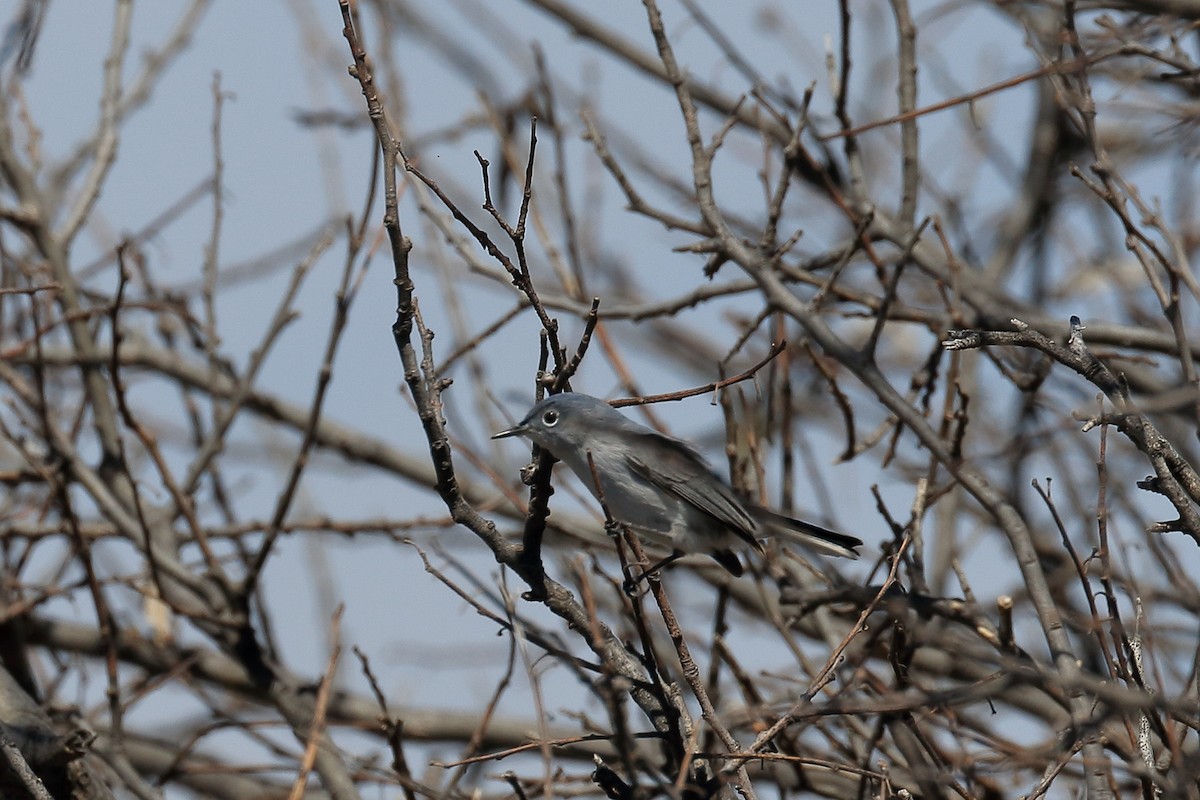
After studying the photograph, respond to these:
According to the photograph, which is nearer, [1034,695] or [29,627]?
[1034,695]

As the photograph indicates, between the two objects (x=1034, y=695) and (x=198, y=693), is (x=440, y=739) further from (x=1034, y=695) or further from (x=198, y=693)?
(x=1034, y=695)

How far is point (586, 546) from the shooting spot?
13.9 feet

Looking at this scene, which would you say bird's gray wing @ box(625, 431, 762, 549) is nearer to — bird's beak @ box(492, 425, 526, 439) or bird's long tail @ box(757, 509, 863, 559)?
bird's long tail @ box(757, 509, 863, 559)

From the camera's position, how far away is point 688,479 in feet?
11.7

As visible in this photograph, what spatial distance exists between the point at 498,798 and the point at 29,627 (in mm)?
2122

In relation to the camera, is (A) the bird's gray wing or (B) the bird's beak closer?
(B) the bird's beak

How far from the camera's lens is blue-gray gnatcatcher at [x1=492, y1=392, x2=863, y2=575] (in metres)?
3.47

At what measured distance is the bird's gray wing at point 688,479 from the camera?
11.5 feet

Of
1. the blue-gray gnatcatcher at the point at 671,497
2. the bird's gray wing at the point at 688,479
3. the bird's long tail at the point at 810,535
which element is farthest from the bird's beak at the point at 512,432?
the bird's long tail at the point at 810,535

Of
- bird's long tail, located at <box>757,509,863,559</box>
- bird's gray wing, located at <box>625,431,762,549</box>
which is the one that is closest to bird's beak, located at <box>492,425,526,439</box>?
bird's gray wing, located at <box>625,431,762,549</box>

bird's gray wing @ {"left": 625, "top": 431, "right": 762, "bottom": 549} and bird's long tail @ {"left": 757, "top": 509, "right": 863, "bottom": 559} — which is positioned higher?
bird's gray wing @ {"left": 625, "top": 431, "right": 762, "bottom": 549}

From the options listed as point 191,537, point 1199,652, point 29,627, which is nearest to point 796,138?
point 1199,652

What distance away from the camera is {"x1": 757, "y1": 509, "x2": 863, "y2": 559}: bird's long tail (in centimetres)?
339

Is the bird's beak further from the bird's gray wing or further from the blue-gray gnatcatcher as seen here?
the bird's gray wing
